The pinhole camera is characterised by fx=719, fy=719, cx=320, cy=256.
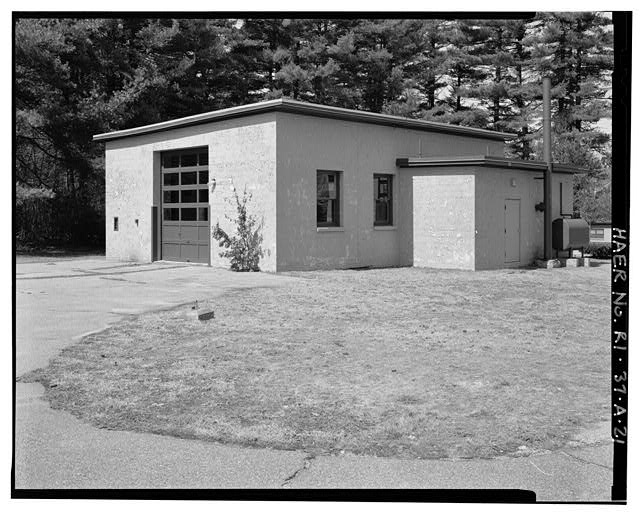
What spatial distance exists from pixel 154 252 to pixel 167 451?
1665cm

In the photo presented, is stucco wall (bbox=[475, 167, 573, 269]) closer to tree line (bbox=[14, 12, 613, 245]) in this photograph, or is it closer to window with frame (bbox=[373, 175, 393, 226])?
tree line (bbox=[14, 12, 613, 245])

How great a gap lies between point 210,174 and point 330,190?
10.1 ft

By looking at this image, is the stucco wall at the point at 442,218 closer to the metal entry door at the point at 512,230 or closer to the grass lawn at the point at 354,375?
the metal entry door at the point at 512,230

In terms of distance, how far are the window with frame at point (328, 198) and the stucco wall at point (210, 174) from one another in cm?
153

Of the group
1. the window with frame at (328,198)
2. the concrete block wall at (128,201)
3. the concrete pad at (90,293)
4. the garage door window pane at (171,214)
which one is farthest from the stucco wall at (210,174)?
the window with frame at (328,198)

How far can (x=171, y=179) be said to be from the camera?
65.9 feet

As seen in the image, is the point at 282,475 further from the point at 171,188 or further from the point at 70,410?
the point at 171,188

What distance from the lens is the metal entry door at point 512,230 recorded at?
18906 millimetres

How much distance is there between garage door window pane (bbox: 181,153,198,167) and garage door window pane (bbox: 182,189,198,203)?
0.74 meters

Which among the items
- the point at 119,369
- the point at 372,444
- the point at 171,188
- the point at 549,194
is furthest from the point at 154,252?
the point at 372,444

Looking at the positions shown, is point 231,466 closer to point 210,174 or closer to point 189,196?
point 210,174

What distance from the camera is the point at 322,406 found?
5.51m

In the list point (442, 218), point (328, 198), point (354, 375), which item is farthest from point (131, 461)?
→ point (442, 218)

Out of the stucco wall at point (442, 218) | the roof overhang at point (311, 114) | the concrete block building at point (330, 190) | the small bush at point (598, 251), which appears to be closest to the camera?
the roof overhang at point (311, 114)
